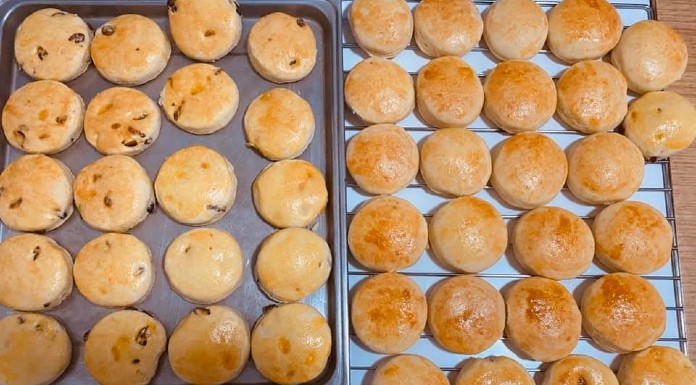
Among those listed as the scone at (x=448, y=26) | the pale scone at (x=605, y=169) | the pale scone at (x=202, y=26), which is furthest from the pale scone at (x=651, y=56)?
the pale scone at (x=202, y=26)

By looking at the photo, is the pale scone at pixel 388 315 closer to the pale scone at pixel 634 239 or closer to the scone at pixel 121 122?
the pale scone at pixel 634 239

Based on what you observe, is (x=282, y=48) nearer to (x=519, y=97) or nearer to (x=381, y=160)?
(x=381, y=160)

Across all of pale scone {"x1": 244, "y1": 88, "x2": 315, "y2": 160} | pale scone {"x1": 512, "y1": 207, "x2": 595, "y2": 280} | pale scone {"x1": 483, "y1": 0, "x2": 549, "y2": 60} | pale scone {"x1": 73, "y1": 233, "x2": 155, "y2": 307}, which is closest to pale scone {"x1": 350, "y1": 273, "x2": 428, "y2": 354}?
pale scone {"x1": 512, "y1": 207, "x2": 595, "y2": 280}

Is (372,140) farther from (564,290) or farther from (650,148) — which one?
(650,148)

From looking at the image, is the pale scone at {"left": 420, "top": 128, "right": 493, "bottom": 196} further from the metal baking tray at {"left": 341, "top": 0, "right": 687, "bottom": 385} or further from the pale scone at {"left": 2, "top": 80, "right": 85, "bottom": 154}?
the pale scone at {"left": 2, "top": 80, "right": 85, "bottom": 154}

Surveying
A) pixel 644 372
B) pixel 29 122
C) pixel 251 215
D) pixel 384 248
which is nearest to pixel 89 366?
pixel 251 215

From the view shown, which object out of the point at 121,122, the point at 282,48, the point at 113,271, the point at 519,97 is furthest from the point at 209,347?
the point at 519,97

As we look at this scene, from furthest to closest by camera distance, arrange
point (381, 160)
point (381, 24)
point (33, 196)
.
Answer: point (381, 24), point (381, 160), point (33, 196)
